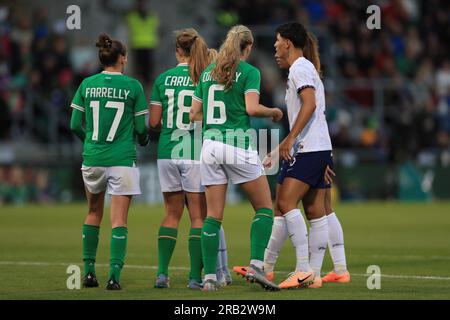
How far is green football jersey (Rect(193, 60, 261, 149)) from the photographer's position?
10102mm

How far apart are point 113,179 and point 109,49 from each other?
1.26 meters

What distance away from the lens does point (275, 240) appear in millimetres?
11047

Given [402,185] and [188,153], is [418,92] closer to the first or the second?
[402,185]

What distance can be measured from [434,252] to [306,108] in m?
5.32

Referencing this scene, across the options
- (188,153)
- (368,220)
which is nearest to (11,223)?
(368,220)

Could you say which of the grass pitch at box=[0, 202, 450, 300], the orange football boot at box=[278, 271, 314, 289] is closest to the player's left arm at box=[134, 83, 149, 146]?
the grass pitch at box=[0, 202, 450, 300]

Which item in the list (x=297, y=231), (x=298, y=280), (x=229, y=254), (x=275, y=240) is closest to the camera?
(x=298, y=280)

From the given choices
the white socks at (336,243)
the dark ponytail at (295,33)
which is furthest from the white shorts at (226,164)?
the white socks at (336,243)

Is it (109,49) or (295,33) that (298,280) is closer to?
(295,33)

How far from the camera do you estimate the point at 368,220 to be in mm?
21438

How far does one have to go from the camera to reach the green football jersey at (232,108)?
10.1 meters

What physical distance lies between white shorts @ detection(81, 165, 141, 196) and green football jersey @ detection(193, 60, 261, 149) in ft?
3.24

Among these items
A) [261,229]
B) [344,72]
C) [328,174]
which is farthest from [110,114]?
[344,72]

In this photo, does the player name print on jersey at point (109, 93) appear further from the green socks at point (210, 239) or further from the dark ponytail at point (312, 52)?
the dark ponytail at point (312, 52)
